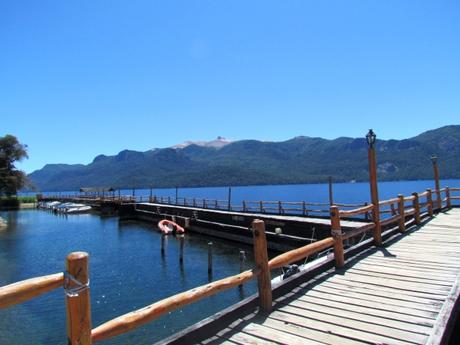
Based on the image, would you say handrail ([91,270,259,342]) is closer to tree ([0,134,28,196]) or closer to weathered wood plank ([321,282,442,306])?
weathered wood plank ([321,282,442,306])

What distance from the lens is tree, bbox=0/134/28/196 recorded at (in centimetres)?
6988

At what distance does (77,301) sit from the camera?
3.02m

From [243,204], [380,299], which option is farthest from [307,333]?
[243,204]

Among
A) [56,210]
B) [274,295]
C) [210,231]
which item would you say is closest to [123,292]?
[274,295]

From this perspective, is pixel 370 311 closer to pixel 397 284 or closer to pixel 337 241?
pixel 397 284

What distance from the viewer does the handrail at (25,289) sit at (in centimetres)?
273

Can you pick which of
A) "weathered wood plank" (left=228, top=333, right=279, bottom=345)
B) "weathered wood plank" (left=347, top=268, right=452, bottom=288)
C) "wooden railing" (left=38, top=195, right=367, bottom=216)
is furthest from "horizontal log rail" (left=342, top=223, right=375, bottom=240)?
"wooden railing" (left=38, top=195, right=367, bottom=216)

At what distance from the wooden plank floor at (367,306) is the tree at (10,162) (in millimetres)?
76365

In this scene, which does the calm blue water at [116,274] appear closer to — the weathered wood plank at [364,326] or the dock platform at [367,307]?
the dock platform at [367,307]

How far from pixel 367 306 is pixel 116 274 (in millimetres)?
14922

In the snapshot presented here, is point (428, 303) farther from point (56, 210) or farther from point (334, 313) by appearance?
point (56, 210)

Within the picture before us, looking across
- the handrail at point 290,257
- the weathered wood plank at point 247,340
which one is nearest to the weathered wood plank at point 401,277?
the handrail at point 290,257

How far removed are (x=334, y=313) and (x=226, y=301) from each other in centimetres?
871

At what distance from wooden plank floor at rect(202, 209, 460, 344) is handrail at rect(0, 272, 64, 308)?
214cm
